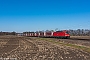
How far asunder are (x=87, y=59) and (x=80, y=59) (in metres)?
0.55

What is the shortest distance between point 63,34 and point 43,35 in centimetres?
3924

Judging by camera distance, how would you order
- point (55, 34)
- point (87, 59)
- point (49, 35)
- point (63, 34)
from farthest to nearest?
point (49, 35)
point (55, 34)
point (63, 34)
point (87, 59)

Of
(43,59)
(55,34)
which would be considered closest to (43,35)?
(55,34)

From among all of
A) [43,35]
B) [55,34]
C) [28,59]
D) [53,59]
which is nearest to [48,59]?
[53,59]

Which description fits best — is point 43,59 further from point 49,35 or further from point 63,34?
point 49,35

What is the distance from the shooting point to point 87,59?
584 inches

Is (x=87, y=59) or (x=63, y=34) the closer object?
(x=87, y=59)

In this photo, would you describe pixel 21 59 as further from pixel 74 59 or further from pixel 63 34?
pixel 63 34

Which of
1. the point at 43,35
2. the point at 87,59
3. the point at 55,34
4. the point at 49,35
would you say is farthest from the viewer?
the point at 43,35

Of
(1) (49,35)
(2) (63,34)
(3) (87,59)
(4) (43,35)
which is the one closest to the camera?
(3) (87,59)

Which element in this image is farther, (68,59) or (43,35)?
(43,35)

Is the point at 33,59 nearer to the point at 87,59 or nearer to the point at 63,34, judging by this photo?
the point at 87,59

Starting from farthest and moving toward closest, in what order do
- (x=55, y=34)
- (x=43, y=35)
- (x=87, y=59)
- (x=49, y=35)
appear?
(x=43, y=35) < (x=49, y=35) < (x=55, y=34) < (x=87, y=59)

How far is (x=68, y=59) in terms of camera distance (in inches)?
594
